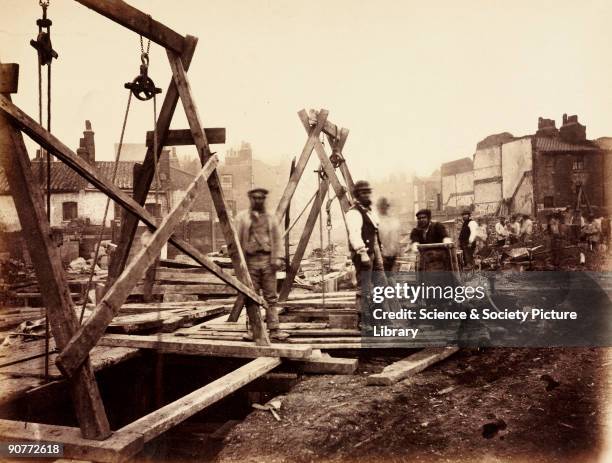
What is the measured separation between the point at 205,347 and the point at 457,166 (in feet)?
156

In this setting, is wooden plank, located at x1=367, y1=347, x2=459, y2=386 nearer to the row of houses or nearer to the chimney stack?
the row of houses

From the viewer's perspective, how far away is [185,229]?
28094mm

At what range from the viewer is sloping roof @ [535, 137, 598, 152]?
3064cm

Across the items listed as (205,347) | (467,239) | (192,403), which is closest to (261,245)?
(205,347)

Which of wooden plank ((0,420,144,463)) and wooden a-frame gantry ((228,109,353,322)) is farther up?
wooden a-frame gantry ((228,109,353,322))

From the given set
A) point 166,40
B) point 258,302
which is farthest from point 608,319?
point 166,40

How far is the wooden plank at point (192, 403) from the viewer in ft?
9.87

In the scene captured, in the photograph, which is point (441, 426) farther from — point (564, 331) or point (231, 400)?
point (564, 331)

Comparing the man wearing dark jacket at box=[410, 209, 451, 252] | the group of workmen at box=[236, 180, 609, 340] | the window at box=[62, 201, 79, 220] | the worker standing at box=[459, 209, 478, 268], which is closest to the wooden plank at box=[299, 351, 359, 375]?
the group of workmen at box=[236, 180, 609, 340]

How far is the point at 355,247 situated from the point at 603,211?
25852mm

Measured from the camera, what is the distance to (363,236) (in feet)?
21.4

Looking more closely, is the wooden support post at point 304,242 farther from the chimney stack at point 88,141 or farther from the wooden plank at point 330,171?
the chimney stack at point 88,141

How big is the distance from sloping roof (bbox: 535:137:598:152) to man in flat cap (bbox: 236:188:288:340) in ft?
101

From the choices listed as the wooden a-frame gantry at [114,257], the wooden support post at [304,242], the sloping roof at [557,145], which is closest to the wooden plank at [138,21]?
the wooden a-frame gantry at [114,257]
